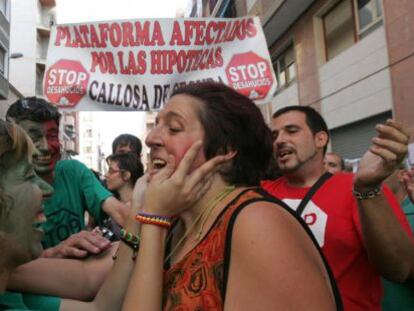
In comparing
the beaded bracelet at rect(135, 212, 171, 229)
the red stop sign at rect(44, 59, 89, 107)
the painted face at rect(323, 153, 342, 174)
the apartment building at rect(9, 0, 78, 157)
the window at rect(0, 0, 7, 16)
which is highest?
the apartment building at rect(9, 0, 78, 157)

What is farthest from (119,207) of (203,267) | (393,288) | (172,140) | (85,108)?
(85,108)

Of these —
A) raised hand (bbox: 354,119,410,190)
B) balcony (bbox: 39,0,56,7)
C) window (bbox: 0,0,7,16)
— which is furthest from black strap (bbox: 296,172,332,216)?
balcony (bbox: 39,0,56,7)

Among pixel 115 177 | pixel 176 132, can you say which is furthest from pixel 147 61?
pixel 176 132

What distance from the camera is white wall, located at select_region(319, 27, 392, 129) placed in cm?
836

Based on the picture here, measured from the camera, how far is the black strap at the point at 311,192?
272 cm

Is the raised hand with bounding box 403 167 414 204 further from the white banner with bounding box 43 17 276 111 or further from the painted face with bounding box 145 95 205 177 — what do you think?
the white banner with bounding box 43 17 276 111

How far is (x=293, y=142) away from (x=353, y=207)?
2.76 feet

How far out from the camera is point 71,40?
471 cm

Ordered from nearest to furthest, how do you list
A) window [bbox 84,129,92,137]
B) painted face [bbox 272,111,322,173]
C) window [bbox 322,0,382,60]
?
1. painted face [bbox 272,111,322,173]
2. window [bbox 322,0,382,60]
3. window [bbox 84,129,92,137]

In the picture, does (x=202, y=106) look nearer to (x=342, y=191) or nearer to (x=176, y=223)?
(x=176, y=223)

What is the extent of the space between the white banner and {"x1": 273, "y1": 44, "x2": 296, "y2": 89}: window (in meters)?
8.48

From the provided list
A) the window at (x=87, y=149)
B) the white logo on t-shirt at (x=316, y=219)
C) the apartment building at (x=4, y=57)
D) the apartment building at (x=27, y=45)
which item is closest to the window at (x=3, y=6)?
the apartment building at (x=4, y=57)

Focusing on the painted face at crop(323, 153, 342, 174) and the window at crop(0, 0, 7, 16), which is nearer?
the painted face at crop(323, 153, 342, 174)

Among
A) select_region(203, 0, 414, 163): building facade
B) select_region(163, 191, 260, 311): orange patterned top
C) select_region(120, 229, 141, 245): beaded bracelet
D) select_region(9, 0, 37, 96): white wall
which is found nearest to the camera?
select_region(163, 191, 260, 311): orange patterned top
